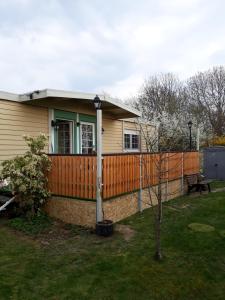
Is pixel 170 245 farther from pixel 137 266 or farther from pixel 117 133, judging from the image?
pixel 117 133

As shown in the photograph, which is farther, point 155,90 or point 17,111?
point 155,90

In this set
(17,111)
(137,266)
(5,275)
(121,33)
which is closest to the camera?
(5,275)

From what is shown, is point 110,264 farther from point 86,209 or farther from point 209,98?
point 209,98

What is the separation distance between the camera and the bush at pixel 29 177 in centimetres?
608

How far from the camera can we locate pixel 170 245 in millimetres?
5102

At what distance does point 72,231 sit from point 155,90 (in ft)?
84.2

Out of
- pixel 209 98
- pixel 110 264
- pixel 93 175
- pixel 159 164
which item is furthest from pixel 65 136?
pixel 209 98

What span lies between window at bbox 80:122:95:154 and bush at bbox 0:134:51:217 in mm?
3208

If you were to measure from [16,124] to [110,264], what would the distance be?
180 inches

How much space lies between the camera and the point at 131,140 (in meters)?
13.0

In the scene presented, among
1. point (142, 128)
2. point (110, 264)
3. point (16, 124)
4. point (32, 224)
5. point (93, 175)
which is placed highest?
point (142, 128)

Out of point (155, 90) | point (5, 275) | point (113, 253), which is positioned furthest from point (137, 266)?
point (155, 90)

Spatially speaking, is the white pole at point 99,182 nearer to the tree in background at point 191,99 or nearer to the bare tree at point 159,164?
the bare tree at point 159,164

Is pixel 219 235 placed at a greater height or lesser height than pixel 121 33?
lesser
